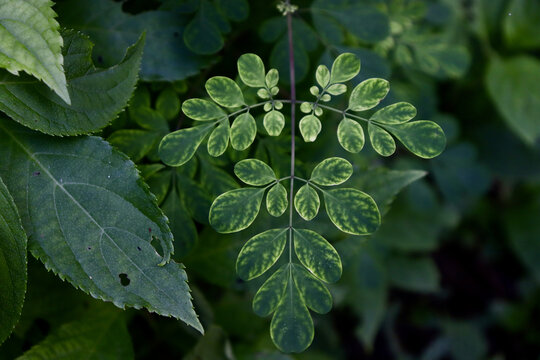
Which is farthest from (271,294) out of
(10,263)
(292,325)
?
(10,263)

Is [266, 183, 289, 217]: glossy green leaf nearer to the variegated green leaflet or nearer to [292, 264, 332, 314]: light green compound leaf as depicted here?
the variegated green leaflet

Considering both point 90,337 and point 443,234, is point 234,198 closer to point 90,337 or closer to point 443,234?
point 90,337

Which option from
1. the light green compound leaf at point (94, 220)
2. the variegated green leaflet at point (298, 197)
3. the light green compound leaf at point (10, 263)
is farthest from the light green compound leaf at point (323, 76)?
the light green compound leaf at point (10, 263)

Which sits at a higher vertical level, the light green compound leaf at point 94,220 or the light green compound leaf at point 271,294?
the light green compound leaf at point 94,220

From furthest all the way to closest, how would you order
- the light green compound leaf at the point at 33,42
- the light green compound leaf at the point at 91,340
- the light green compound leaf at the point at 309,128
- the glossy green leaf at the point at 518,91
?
the glossy green leaf at the point at 518,91, the light green compound leaf at the point at 91,340, the light green compound leaf at the point at 309,128, the light green compound leaf at the point at 33,42

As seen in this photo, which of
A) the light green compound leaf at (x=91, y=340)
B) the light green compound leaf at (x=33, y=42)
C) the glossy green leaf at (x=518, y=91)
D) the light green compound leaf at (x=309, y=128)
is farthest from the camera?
the glossy green leaf at (x=518, y=91)

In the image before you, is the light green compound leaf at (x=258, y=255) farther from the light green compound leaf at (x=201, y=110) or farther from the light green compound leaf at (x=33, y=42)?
the light green compound leaf at (x=33, y=42)

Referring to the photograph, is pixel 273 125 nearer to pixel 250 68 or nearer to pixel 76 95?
pixel 250 68

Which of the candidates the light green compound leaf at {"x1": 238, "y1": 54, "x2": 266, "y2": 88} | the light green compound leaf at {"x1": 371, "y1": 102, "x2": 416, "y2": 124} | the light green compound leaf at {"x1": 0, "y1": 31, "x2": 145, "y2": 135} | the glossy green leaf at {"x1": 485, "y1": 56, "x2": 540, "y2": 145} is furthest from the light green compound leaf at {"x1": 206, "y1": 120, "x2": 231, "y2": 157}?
the glossy green leaf at {"x1": 485, "y1": 56, "x2": 540, "y2": 145}
